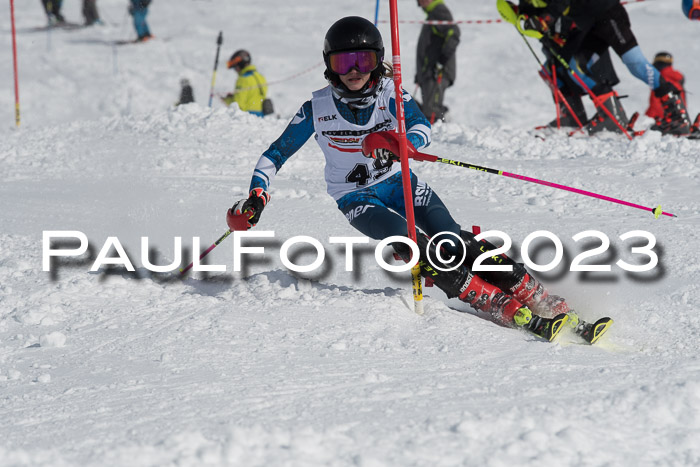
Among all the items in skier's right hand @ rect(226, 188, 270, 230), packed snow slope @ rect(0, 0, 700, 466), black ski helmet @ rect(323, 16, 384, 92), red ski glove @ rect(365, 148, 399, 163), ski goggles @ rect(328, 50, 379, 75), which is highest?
black ski helmet @ rect(323, 16, 384, 92)

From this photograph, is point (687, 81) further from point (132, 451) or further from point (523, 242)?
point (132, 451)

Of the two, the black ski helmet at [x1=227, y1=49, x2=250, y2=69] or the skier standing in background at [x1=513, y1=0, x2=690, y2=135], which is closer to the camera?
the skier standing in background at [x1=513, y1=0, x2=690, y2=135]

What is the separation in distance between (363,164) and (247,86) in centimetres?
708

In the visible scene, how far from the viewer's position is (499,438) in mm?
2406

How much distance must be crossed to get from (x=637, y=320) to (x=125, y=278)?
2873mm

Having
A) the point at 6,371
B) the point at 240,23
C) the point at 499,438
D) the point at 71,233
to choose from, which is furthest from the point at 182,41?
the point at 499,438

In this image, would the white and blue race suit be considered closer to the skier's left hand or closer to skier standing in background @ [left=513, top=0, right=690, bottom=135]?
the skier's left hand

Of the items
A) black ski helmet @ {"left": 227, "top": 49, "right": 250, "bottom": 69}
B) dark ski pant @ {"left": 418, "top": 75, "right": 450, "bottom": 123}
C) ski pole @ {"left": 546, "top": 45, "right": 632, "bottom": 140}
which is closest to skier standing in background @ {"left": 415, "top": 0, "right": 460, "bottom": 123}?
dark ski pant @ {"left": 418, "top": 75, "right": 450, "bottom": 123}

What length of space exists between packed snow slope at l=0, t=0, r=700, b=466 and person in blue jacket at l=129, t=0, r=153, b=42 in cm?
976

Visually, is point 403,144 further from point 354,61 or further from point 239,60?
point 239,60

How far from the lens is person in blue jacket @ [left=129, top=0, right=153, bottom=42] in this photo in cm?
1773

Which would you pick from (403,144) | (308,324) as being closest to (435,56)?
(403,144)

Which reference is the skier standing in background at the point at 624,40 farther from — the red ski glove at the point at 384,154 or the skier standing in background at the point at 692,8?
the red ski glove at the point at 384,154

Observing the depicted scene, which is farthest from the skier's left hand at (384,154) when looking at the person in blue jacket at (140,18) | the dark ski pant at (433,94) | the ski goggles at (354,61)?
the person in blue jacket at (140,18)
